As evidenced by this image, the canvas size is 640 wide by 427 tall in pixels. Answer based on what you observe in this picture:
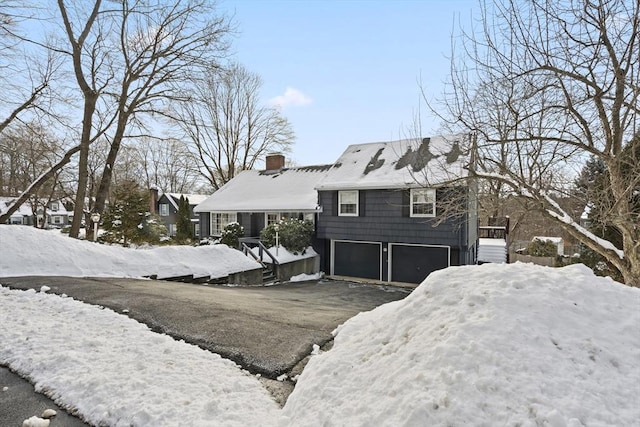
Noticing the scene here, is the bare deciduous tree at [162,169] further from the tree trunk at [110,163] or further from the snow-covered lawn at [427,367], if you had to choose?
the snow-covered lawn at [427,367]

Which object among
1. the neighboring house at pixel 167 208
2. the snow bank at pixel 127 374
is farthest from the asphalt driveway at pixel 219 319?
the neighboring house at pixel 167 208

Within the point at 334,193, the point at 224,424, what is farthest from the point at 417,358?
the point at 334,193

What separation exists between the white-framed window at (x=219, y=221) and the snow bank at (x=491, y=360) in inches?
657

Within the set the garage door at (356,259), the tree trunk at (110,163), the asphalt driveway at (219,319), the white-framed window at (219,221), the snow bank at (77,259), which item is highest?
the tree trunk at (110,163)

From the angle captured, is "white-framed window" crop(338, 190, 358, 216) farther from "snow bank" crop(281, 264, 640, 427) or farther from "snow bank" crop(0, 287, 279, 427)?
"snow bank" crop(281, 264, 640, 427)

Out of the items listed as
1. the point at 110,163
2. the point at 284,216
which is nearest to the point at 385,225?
the point at 284,216

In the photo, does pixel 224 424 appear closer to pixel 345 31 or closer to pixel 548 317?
pixel 548 317

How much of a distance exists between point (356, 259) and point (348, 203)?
8.82ft

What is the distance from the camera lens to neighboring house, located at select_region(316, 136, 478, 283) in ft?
46.3

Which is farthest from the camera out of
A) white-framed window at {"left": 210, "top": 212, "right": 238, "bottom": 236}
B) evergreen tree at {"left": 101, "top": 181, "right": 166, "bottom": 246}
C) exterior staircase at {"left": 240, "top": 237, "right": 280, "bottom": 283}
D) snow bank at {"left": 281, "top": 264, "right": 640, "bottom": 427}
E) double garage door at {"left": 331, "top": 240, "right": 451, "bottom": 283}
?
white-framed window at {"left": 210, "top": 212, "right": 238, "bottom": 236}

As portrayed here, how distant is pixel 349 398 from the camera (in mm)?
2752

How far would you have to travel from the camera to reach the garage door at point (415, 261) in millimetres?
14586

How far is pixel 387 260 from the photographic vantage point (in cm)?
1561

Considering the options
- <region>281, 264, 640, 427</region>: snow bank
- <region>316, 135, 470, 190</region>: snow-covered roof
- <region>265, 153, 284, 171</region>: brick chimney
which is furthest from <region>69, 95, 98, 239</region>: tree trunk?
<region>281, 264, 640, 427</region>: snow bank
